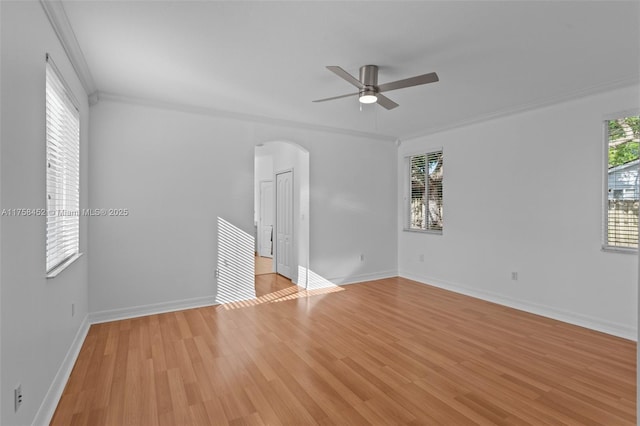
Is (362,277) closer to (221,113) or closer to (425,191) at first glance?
(425,191)

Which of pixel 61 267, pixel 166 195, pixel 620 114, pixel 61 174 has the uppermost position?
pixel 620 114

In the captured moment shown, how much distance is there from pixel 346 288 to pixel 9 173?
15.3 ft

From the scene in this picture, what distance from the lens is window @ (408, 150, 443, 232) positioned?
5797 mm

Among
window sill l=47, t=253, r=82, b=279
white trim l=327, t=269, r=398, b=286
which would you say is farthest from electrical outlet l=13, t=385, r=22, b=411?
white trim l=327, t=269, r=398, b=286

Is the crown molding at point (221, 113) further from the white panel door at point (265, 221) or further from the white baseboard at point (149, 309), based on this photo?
the white panel door at point (265, 221)

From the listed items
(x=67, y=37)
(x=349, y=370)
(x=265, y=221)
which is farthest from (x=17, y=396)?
(x=265, y=221)

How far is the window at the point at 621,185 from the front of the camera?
3533mm

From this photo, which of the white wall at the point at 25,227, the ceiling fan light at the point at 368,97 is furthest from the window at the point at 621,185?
the white wall at the point at 25,227

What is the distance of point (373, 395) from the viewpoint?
94.8 inches

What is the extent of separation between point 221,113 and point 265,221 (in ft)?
14.7

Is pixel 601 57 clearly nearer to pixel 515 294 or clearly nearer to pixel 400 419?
pixel 515 294

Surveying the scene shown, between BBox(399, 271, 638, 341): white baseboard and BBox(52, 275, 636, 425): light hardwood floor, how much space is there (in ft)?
0.46

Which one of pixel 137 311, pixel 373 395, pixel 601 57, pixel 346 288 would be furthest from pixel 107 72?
pixel 601 57

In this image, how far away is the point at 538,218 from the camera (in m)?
4.30
